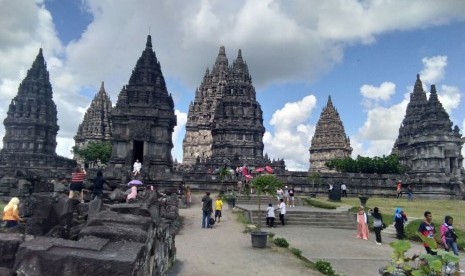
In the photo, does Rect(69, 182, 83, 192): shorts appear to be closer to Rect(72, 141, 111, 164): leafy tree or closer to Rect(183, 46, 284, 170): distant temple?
Rect(183, 46, 284, 170): distant temple

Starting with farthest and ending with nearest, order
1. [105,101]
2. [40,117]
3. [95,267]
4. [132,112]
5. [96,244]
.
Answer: [105,101] < [40,117] < [132,112] < [96,244] < [95,267]

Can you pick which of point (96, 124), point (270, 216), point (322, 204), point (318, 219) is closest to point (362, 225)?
point (318, 219)

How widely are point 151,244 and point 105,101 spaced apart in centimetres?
7863

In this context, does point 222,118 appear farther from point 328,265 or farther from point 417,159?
point 328,265

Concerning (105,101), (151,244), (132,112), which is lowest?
(151,244)

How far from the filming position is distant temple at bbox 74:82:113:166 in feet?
258

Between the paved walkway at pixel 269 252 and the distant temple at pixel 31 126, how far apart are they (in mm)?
48429

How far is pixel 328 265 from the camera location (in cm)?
1058

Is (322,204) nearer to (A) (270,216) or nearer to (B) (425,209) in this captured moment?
(B) (425,209)

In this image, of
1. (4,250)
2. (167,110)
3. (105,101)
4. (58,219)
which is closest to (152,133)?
(167,110)

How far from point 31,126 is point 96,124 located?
2011 cm

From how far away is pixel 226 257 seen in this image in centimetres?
1187

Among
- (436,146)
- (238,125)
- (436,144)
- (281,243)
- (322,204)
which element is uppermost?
(238,125)

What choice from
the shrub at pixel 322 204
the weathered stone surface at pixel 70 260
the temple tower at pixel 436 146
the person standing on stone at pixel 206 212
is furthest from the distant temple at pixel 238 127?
the weathered stone surface at pixel 70 260
